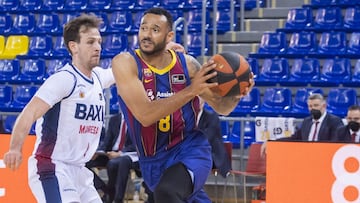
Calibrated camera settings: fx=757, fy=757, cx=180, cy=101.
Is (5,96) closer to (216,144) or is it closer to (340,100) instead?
(216,144)

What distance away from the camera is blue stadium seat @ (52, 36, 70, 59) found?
13.7 meters

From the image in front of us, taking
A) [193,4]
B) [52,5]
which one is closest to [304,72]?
[193,4]

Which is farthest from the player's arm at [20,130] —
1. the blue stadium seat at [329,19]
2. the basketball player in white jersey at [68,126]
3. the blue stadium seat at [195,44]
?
the blue stadium seat at [329,19]

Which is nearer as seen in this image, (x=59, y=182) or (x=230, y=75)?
(x=230, y=75)

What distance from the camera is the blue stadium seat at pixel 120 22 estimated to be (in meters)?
13.9

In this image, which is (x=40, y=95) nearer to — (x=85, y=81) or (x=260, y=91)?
(x=85, y=81)

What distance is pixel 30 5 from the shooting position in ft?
49.8

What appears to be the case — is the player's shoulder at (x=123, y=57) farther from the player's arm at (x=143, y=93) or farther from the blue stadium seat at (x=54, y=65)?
the blue stadium seat at (x=54, y=65)

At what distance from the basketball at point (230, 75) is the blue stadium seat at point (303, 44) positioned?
24.8ft

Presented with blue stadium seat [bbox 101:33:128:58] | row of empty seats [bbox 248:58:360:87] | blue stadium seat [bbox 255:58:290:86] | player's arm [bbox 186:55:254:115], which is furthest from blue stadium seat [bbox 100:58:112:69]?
player's arm [bbox 186:55:254:115]

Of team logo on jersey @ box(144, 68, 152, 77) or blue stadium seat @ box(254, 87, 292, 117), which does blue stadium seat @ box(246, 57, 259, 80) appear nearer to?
blue stadium seat @ box(254, 87, 292, 117)

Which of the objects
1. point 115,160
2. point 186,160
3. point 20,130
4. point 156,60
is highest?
point 156,60

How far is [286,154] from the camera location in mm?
6980

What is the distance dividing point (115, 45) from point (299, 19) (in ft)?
10.6
